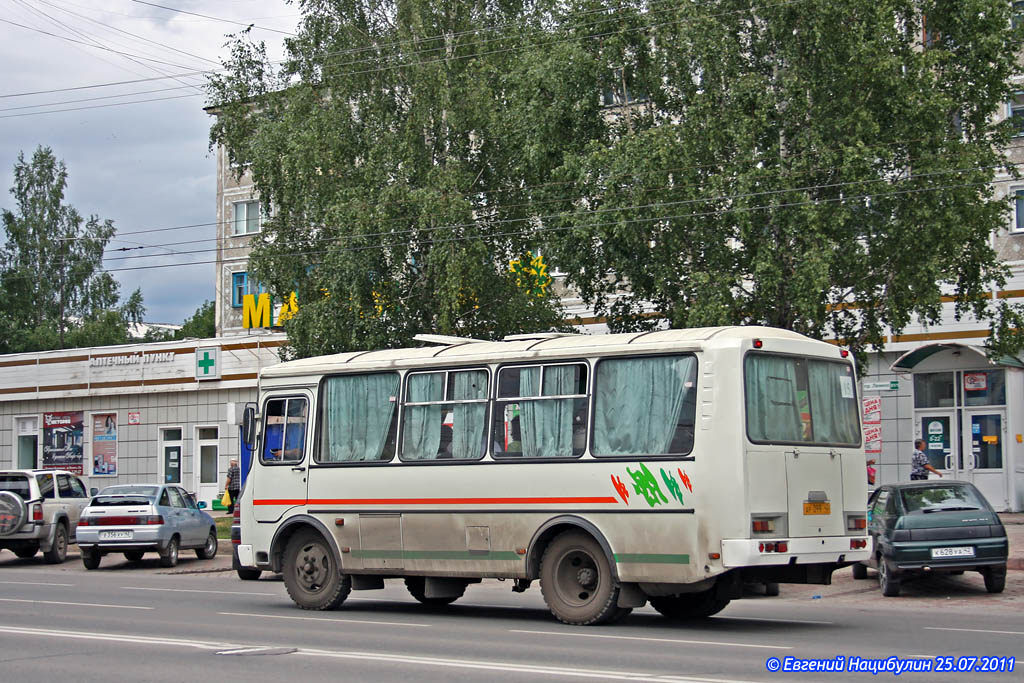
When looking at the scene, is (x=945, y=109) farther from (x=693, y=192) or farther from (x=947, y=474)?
(x=947, y=474)

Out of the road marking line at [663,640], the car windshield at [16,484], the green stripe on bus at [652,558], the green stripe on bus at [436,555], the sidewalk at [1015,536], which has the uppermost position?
the car windshield at [16,484]

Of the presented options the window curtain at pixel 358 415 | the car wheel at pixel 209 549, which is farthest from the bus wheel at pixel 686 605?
the car wheel at pixel 209 549

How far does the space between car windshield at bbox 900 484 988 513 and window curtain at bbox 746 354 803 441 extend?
185 inches

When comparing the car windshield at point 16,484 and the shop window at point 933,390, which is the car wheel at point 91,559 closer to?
the car windshield at point 16,484

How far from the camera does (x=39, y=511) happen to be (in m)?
26.4

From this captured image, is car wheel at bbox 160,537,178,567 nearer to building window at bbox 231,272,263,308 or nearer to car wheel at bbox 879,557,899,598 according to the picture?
car wheel at bbox 879,557,899,598

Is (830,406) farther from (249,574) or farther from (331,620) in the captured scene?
(249,574)

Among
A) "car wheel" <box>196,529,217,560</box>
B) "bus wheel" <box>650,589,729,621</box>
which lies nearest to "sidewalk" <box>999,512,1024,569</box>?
"bus wheel" <box>650,589,729,621</box>

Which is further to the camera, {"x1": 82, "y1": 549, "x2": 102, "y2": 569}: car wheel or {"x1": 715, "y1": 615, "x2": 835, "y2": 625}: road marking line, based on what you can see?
{"x1": 82, "y1": 549, "x2": 102, "y2": 569}: car wheel

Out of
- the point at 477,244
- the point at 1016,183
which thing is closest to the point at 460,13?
the point at 477,244

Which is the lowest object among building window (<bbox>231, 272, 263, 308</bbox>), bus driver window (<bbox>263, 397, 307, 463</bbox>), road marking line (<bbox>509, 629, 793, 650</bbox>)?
road marking line (<bbox>509, 629, 793, 650</bbox>)

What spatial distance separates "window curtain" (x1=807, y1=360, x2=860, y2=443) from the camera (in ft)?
44.8

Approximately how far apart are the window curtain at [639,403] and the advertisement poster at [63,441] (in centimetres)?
3628

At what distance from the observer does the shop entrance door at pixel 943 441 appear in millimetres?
30188
